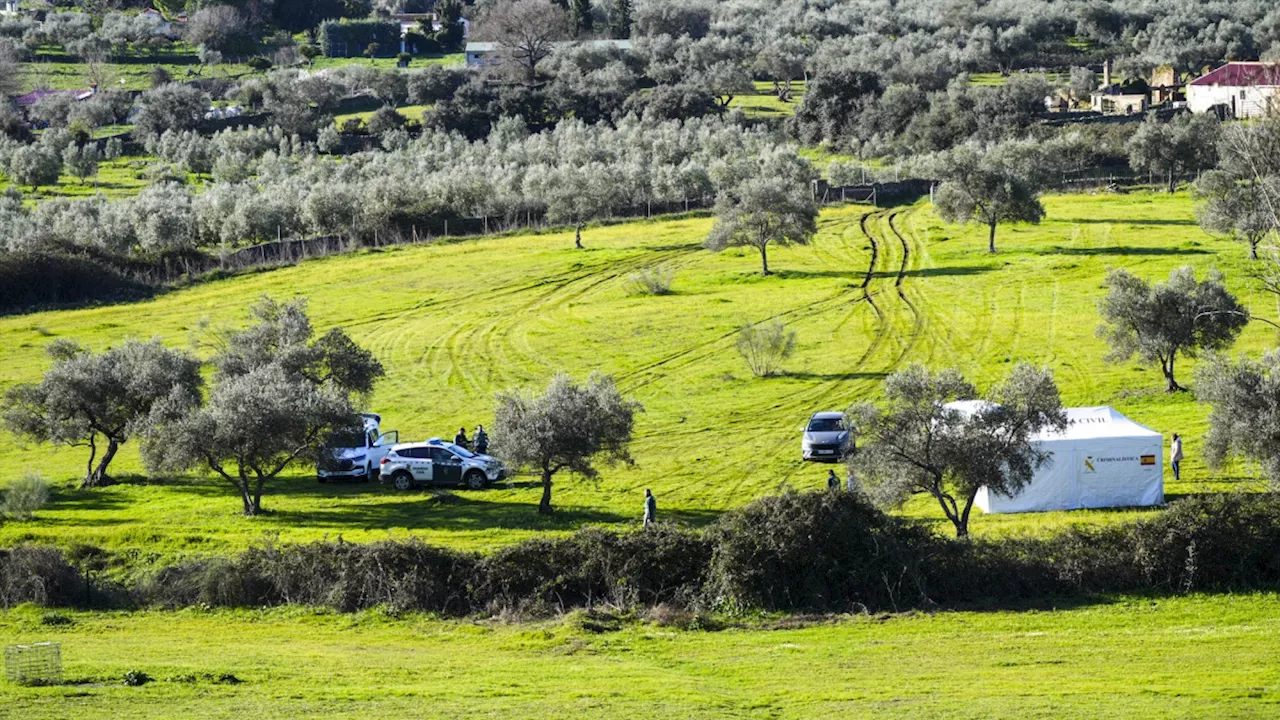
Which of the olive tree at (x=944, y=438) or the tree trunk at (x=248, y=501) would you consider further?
the tree trunk at (x=248, y=501)

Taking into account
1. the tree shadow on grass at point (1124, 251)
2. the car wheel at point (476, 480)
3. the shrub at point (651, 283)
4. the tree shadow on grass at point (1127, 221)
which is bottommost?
the car wheel at point (476, 480)

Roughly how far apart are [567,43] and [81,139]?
190 feet

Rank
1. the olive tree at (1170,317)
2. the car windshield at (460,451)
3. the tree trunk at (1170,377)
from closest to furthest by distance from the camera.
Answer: the car windshield at (460,451)
the olive tree at (1170,317)
the tree trunk at (1170,377)

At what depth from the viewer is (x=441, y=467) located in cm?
4044

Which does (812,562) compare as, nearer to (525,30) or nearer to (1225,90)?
(1225,90)

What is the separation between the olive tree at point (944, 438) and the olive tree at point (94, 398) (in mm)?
18961

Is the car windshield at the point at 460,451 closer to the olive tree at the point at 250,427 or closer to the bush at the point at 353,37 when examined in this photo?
the olive tree at the point at 250,427

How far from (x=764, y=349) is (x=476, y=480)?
1422 cm

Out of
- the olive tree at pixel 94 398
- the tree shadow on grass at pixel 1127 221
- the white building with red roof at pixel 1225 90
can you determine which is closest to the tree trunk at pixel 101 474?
the olive tree at pixel 94 398

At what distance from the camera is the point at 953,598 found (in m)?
28.7

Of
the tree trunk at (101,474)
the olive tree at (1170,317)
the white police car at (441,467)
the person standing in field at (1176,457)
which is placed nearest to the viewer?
the person standing in field at (1176,457)

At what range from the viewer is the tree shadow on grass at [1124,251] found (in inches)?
2608

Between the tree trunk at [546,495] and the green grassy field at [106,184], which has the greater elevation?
the green grassy field at [106,184]

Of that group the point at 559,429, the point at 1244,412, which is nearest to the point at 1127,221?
the point at 1244,412
